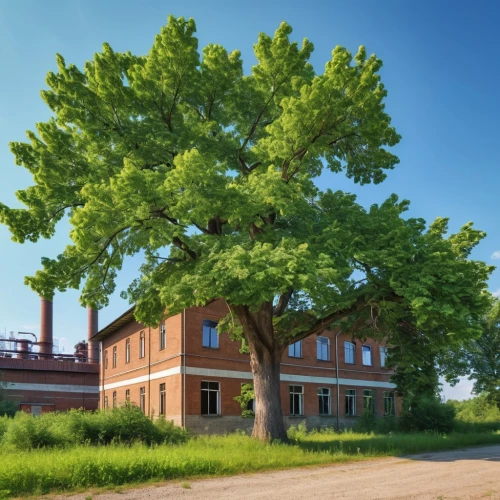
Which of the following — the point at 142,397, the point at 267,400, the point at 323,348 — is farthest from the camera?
the point at 323,348

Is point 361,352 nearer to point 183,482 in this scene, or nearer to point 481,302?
point 481,302

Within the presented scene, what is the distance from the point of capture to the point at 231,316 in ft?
77.2

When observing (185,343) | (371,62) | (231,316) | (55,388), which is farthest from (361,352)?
(371,62)

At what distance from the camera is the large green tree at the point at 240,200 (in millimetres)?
16766

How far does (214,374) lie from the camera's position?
30656 mm

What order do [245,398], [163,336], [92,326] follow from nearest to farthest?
[245,398]
[163,336]
[92,326]

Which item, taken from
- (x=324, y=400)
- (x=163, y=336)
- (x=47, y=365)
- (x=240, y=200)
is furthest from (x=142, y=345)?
(x=240, y=200)

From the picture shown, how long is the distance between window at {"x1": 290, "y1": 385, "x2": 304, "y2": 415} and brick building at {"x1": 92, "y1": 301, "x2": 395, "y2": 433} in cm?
6

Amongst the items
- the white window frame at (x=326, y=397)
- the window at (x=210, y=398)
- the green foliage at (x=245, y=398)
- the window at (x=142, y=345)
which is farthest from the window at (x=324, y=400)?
the window at (x=142, y=345)

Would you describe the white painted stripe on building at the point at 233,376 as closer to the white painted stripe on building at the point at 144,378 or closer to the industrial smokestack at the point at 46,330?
the white painted stripe on building at the point at 144,378

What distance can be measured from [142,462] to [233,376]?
59.5ft

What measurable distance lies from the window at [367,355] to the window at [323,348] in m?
4.73

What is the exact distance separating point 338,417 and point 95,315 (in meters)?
23.9

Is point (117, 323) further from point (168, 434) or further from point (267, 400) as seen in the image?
point (267, 400)
